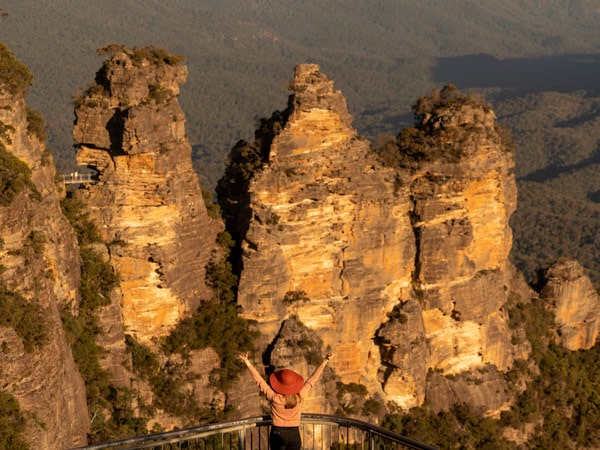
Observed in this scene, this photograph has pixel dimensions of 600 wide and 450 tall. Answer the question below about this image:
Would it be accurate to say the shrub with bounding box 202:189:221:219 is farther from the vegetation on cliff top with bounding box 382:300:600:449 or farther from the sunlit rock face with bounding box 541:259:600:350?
the sunlit rock face with bounding box 541:259:600:350

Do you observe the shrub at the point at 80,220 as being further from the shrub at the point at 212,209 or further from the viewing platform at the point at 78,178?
the shrub at the point at 212,209

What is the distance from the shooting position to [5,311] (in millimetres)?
20344

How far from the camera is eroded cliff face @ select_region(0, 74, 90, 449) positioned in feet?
68.0

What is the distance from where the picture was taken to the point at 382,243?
109 feet

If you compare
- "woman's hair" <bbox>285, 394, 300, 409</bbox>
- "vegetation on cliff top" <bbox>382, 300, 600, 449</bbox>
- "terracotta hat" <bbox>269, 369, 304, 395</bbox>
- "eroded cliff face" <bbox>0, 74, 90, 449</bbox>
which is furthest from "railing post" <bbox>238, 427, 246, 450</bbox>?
"vegetation on cliff top" <bbox>382, 300, 600, 449</bbox>

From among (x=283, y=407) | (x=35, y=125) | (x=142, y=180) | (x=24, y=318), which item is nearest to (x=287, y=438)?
(x=283, y=407)

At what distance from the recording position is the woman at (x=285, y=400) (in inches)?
540

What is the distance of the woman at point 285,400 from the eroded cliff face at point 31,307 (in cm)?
820

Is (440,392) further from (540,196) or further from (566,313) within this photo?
(540,196)

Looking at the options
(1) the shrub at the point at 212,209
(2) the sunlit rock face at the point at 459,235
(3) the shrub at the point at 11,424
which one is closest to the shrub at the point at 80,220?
(1) the shrub at the point at 212,209

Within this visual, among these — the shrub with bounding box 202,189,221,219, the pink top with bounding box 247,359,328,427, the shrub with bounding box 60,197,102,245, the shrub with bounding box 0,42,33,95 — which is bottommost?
the pink top with bounding box 247,359,328,427

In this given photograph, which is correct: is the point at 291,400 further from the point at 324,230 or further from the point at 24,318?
the point at 324,230

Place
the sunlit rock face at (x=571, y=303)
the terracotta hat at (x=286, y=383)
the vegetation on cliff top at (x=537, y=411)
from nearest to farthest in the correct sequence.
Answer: the terracotta hat at (x=286, y=383)
the vegetation on cliff top at (x=537, y=411)
the sunlit rock face at (x=571, y=303)

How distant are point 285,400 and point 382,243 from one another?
64.8 feet
